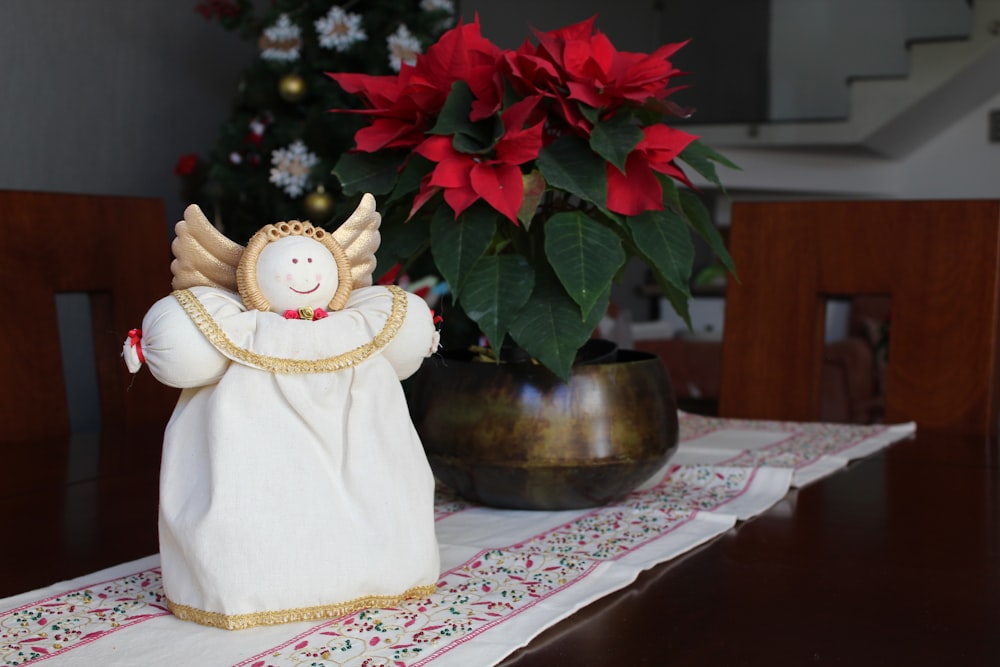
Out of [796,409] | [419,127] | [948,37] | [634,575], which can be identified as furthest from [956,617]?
[948,37]

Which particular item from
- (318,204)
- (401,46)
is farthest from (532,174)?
(401,46)

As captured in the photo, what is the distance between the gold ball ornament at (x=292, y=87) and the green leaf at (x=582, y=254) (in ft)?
A: 6.41

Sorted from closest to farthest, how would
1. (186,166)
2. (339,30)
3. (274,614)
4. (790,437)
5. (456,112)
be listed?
(274,614), (456,112), (790,437), (339,30), (186,166)

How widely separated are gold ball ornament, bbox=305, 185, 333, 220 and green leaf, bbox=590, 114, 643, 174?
5.61 feet

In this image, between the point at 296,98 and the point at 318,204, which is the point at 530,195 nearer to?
the point at 318,204

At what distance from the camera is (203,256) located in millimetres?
567

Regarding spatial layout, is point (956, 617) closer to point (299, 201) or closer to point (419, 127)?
point (419, 127)

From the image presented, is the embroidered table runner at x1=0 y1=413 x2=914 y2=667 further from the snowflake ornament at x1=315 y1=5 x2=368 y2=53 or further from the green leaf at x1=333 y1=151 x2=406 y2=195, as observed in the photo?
the snowflake ornament at x1=315 y1=5 x2=368 y2=53

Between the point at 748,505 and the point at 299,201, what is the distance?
190cm

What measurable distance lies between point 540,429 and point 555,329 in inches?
2.7

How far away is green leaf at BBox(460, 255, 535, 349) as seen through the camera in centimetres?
68

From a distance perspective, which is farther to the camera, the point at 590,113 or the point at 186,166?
the point at 186,166

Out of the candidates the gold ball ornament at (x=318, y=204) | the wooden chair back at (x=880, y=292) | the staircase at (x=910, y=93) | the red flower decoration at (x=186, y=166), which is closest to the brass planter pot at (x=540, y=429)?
the wooden chair back at (x=880, y=292)

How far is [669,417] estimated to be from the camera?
0.76 meters
